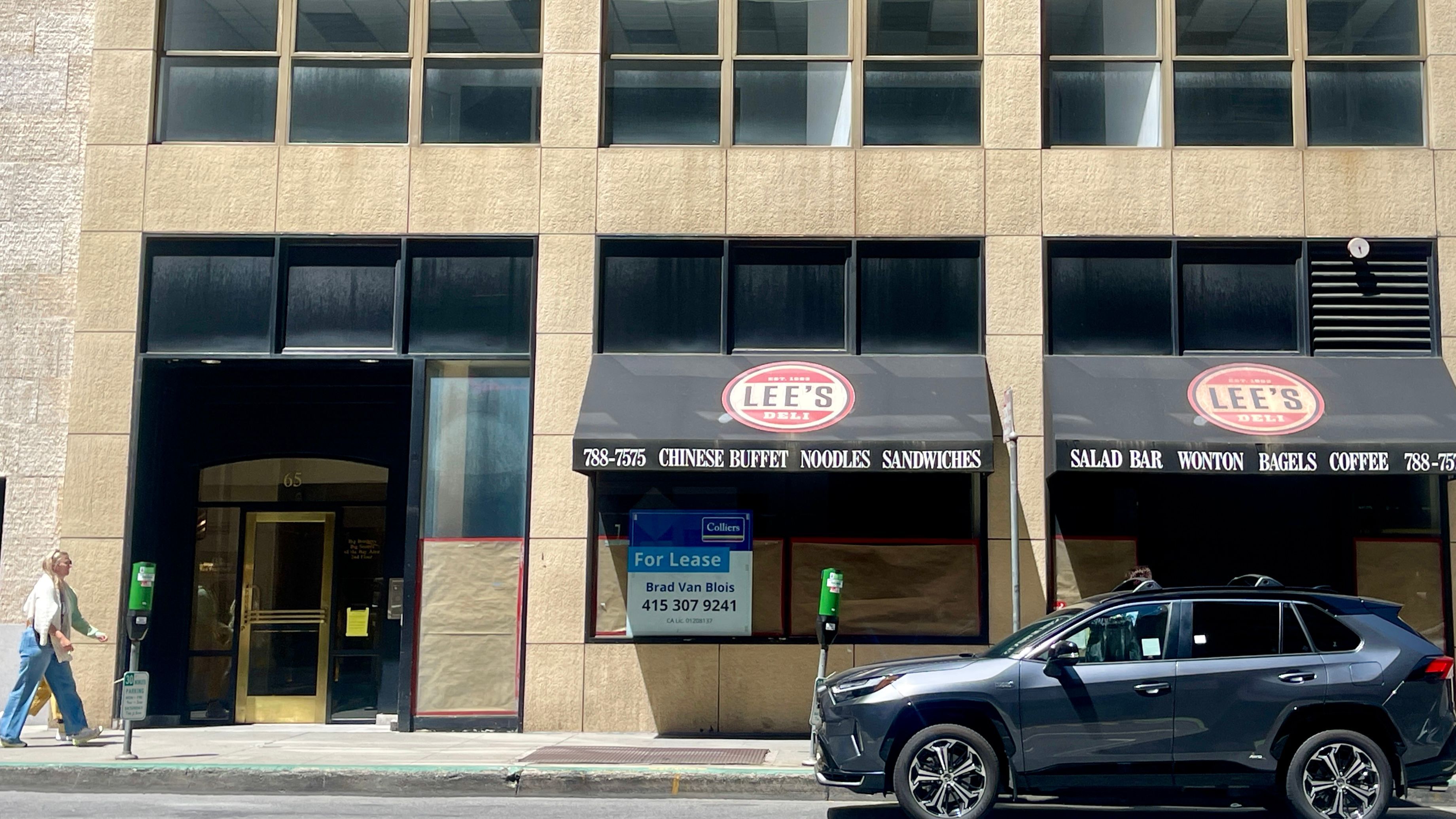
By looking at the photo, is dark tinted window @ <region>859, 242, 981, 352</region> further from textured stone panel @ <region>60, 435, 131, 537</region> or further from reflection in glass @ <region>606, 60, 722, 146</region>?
textured stone panel @ <region>60, 435, 131, 537</region>

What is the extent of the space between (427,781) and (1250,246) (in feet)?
31.5

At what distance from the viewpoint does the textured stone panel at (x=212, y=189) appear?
46.4ft

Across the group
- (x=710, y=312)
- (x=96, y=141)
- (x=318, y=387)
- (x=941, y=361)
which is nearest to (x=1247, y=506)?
(x=941, y=361)

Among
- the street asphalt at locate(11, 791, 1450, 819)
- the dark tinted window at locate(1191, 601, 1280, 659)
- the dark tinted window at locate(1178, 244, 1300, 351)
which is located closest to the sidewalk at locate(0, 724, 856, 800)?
the street asphalt at locate(11, 791, 1450, 819)

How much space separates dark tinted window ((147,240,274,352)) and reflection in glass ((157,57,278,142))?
3.93ft

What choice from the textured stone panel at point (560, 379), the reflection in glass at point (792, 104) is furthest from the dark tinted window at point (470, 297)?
the reflection in glass at point (792, 104)

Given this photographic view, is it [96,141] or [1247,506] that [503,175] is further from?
[1247,506]

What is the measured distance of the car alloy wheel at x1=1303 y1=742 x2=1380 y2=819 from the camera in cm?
898

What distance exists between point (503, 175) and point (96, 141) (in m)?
4.28

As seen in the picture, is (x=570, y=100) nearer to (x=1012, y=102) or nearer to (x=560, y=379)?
(x=560, y=379)

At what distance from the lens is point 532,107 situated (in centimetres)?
1442

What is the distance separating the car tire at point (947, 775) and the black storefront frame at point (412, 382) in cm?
561

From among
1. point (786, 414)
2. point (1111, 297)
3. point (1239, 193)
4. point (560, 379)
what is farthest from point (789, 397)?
point (1239, 193)

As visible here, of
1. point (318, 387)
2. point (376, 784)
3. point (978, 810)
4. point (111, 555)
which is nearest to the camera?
point (978, 810)
